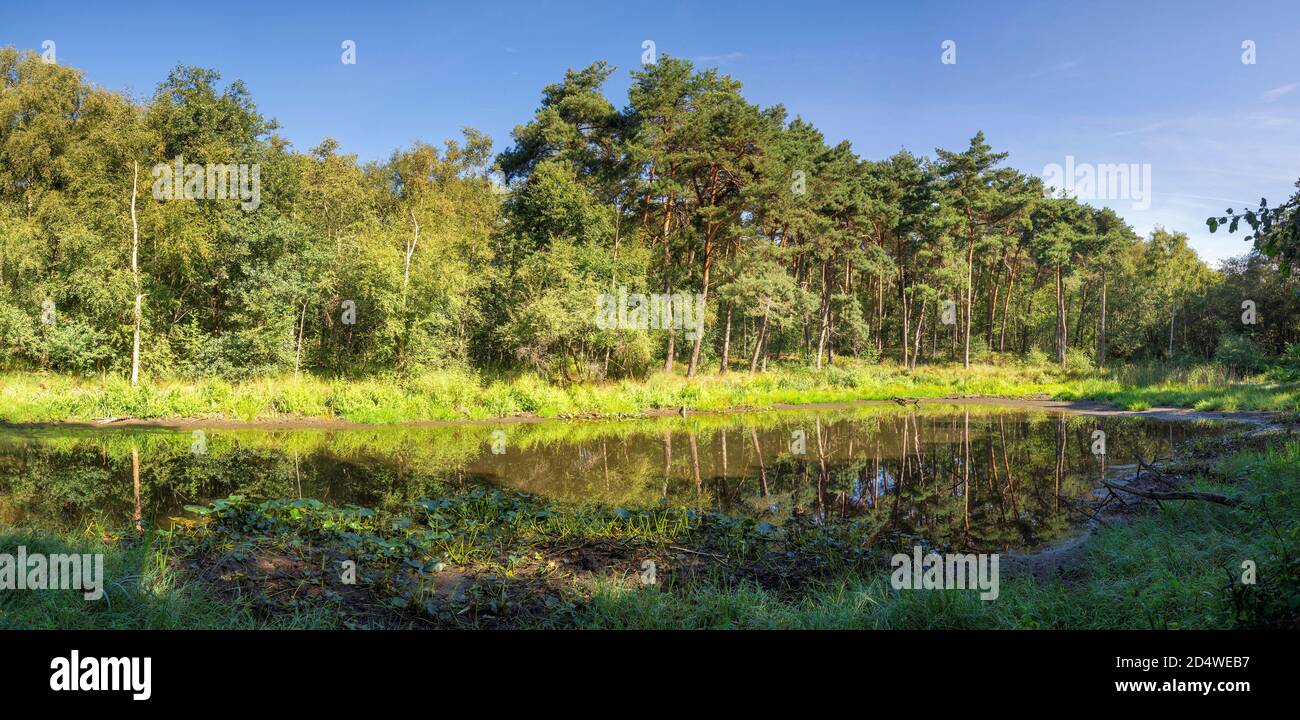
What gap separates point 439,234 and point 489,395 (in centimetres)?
904

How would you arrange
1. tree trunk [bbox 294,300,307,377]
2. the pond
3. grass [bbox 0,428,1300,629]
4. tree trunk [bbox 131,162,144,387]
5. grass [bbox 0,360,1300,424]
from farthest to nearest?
tree trunk [bbox 294,300,307,377]
tree trunk [bbox 131,162,144,387]
grass [bbox 0,360,1300,424]
the pond
grass [bbox 0,428,1300,629]

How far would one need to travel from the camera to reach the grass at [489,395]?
19.9m

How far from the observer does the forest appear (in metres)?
24.0

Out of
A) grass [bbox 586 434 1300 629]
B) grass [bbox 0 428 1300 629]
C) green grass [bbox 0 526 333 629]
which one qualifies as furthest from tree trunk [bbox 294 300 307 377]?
grass [bbox 586 434 1300 629]

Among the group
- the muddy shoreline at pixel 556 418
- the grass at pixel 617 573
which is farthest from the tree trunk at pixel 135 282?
the grass at pixel 617 573

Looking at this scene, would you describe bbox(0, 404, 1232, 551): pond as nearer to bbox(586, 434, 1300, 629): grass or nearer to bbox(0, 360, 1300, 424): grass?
bbox(0, 360, 1300, 424): grass

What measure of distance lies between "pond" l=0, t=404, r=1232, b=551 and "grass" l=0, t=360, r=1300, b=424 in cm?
180

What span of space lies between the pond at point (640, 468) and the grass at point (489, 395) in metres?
1.80

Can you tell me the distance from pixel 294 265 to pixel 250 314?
8.40ft

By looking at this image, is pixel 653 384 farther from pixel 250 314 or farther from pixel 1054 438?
pixel 250 314

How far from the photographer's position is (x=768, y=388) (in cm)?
2984

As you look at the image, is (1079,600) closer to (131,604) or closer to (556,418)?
(131,604)

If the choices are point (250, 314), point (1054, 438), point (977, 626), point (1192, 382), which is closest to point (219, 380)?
point (250, 314)
